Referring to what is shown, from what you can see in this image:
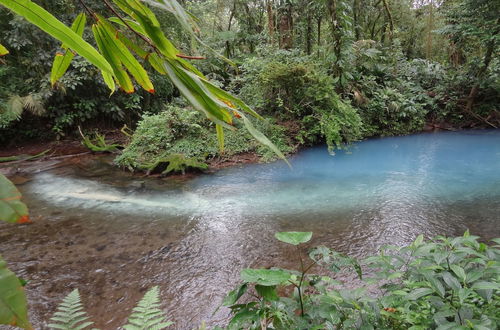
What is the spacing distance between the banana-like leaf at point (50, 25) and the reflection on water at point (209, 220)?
196cm

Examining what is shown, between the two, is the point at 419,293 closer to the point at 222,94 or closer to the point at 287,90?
the point at 222,94

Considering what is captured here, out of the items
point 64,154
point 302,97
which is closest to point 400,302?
point 302,97

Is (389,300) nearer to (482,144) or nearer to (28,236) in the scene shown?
(28,236)

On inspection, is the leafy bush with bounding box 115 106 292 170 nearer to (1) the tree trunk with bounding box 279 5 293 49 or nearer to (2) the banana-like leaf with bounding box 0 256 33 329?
(1) the tree trunk with bounding box 279 5 293 49

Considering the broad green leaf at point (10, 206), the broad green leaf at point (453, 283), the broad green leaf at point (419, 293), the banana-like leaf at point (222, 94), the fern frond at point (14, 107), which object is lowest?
the broad green leaf at point (419, 293)

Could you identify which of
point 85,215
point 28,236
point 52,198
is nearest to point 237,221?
point 85,215

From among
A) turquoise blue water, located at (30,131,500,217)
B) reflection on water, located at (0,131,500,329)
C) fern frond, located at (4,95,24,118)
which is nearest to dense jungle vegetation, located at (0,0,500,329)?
fern frond, located at (4,95,24,118)

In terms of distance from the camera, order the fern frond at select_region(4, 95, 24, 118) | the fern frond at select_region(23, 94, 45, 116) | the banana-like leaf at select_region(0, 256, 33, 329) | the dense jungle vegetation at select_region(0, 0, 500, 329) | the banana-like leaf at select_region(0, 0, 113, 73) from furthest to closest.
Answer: the fern frond at select_region(23, 94, 45, 116)
the fern frond at select_region(4, 95, 24, 118)
the dense jungle vegetation at select_region(0, 0, 500, 329)
the banana-like leaf at select_region(0, 0, 113, 73)
the banana-like leaf at select_region(0, 256, 33, 329)

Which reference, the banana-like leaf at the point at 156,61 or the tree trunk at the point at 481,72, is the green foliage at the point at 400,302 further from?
the tree trunk at the point at 481,72

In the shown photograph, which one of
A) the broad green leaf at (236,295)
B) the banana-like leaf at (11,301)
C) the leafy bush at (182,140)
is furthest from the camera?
the leafy bush at (182,140)

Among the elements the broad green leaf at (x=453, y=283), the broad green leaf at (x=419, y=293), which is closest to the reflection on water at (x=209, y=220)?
the broad green leaf at (x=419, y=293)

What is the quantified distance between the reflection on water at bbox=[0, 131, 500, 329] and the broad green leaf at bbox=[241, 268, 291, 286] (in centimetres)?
132

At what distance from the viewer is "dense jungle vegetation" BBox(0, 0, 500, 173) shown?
20.6 ft

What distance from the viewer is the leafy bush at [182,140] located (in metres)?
5.82
